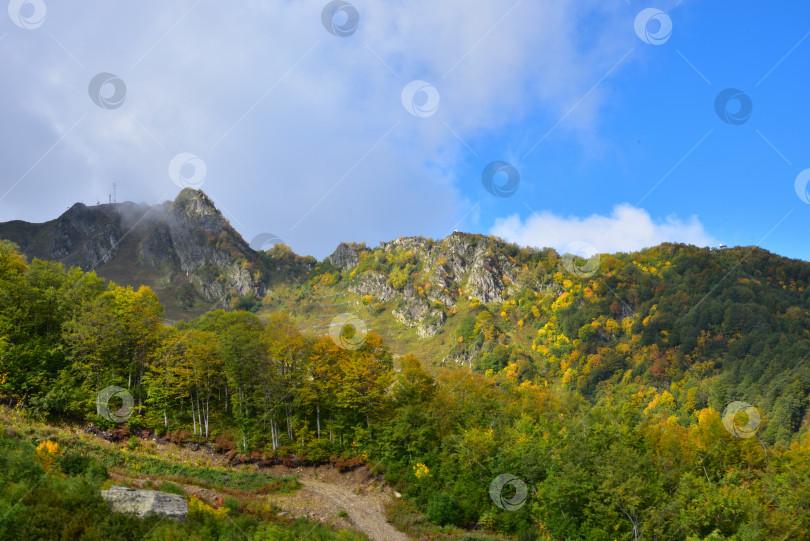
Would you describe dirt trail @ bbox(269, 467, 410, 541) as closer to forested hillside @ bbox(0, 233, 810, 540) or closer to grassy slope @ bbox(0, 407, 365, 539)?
forested hillside @ bbox(0, 233, 810, 540)

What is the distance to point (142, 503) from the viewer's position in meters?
18.9

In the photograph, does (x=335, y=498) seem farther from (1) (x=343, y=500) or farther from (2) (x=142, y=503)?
(2) (x=142, y=503)

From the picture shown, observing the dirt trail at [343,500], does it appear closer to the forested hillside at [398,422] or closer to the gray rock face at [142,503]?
the forested hillside at [398,422]

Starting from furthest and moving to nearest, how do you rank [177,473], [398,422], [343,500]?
[398,422]
[343,500]
[177,473]

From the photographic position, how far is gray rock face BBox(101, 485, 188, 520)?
61.0 feet

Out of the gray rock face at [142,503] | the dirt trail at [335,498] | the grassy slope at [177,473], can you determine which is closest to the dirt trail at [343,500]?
the dirt trail at [335,498]

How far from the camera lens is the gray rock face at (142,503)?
18578 millimetres

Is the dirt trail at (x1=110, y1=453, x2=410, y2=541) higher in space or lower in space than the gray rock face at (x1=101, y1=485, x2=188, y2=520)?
lower

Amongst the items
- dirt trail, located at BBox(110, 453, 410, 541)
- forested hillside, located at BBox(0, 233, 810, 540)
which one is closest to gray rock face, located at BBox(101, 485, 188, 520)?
dirt trail, located at BBox(110, 453, 410, 541)

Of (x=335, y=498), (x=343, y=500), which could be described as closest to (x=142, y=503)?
(x=335, y=498)

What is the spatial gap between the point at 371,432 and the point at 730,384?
128 meters

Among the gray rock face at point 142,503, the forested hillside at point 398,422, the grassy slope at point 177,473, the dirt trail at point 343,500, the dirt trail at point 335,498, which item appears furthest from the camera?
the dirt trail at point 343,500

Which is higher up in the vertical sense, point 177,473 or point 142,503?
point 142,503

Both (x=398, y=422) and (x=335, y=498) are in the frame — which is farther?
(x=398, y=422)
